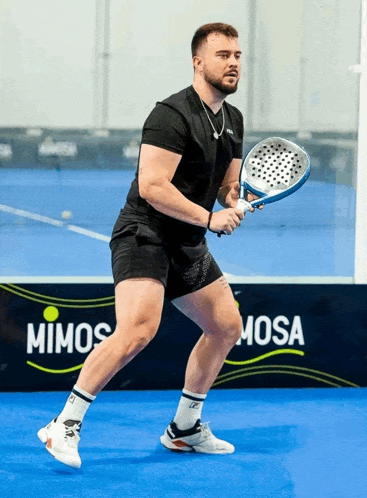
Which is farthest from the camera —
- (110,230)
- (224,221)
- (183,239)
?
(110,230)

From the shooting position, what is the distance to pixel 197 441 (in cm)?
377

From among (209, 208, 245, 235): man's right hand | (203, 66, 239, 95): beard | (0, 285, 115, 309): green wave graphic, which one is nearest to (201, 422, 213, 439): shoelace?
(209, 208, 245, 235): man's right hand

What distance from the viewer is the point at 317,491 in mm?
3346

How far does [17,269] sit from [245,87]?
1586mm

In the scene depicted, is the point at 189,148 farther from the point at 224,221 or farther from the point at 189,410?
the point at 189,410

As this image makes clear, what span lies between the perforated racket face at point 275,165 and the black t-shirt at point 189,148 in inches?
4.6

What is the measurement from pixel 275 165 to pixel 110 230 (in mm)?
1737

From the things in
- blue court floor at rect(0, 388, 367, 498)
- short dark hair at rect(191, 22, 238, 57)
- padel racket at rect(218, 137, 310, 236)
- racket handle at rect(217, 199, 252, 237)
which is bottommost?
blue court floor at rect(0, 388, 367, 498)

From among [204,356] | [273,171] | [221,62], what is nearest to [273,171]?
[273,171]

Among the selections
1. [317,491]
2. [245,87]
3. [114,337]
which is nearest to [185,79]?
[245,87]

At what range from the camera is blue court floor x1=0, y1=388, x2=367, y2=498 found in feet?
11.0

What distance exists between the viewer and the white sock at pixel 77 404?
11.3 feet

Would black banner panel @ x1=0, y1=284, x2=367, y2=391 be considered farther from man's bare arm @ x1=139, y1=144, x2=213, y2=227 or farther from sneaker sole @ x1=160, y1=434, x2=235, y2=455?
man's bare arm @ x1=139, y1=144, x2=213, y2=227

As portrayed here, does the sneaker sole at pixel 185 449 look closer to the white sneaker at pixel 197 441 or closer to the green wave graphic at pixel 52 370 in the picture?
the white sneaker at pixel 197 441
